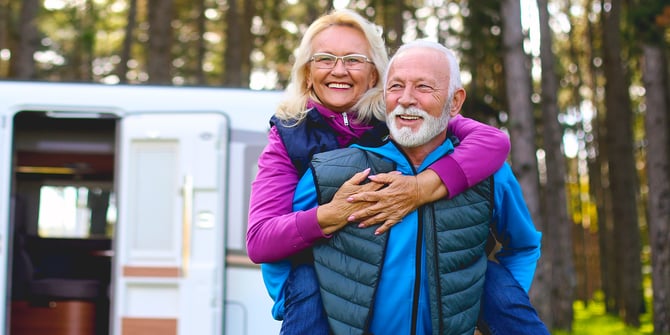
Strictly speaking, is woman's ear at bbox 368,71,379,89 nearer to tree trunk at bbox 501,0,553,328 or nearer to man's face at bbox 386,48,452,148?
man's face at bbox 386,48,452,148

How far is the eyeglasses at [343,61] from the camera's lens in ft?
10.0

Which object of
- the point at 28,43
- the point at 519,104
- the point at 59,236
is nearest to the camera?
the point at 59,236

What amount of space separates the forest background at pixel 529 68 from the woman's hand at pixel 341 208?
1.96 m

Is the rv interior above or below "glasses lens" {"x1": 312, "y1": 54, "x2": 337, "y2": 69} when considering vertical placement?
below

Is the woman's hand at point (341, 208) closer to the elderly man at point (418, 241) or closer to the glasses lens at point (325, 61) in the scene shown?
the elderly man at point (418, 241)

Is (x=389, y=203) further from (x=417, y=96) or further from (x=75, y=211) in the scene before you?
(x=75, y=211)

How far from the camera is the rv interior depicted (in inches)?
356

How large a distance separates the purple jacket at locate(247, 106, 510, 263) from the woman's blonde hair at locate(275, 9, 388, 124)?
79 mm

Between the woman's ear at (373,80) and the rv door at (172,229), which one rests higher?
the woman's ear at (373,80)

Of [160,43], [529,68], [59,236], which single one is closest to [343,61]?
[59,236]

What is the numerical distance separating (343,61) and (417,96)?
1.52ft

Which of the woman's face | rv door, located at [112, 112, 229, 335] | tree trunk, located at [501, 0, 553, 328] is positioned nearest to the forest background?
tree trunk, located at [501, 0, 553, 328]

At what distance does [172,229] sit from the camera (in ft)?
22.4

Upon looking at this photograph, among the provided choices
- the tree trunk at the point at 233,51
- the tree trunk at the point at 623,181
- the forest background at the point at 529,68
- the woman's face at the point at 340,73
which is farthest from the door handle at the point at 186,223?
the tree trunk at the point at 623,181
